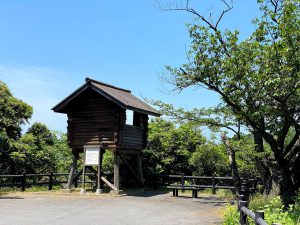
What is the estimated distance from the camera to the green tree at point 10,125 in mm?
23562

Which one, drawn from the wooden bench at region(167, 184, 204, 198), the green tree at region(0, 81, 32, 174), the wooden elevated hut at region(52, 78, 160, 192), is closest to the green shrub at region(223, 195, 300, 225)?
the wooden bench at region(167, 184, 204, 198)

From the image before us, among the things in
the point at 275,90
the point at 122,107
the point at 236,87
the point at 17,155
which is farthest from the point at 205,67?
the point at 17,155

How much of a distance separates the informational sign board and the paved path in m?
2.11

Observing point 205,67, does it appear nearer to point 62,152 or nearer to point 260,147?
point 260,147

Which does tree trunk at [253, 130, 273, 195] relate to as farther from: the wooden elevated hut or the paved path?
the wooden elevated hut

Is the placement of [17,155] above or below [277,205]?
above

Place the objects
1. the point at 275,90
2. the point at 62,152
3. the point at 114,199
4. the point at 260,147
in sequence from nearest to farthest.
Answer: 1. the point at 275,90
2. the point at 260,147
3. the point at 114,199
4. the point at 62,152

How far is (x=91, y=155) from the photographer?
20.8 m

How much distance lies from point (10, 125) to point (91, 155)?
7.04m

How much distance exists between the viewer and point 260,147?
16.6 m

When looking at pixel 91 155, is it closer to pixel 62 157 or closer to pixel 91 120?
pixel 91 120

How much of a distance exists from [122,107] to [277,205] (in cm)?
935

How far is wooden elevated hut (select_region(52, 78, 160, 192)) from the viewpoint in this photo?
20.3 m

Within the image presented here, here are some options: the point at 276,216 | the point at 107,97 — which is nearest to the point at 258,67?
the point at 276,216
